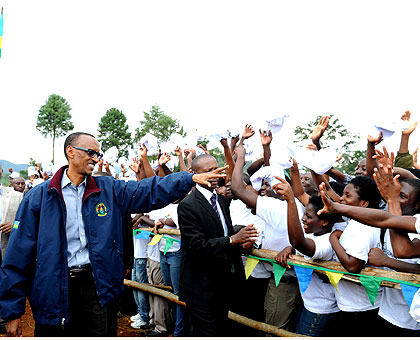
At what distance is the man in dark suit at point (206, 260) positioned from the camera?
12.4 feet

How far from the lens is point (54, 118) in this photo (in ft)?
166

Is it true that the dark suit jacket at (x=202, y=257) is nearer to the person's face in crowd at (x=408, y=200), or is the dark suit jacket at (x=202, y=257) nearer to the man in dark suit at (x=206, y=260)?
the man in dark suit at (x=206, y=260)

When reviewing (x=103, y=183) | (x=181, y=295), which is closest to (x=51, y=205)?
(x=103, y=183)

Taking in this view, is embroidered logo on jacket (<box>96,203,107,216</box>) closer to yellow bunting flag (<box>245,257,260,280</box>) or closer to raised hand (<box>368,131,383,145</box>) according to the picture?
yellow bunting flag (<box>245,257,260,280</box>)

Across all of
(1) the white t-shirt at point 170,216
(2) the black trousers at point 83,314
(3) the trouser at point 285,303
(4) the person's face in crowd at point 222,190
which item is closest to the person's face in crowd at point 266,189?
(4) the person's face in crowd at point 222,190

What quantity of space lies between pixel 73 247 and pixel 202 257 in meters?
1.20

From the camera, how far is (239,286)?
483 cm

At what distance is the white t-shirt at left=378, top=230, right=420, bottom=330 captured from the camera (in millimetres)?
3137

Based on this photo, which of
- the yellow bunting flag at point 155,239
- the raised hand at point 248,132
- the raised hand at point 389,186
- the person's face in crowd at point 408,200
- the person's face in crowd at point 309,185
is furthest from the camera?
the yellow bunting flag at point 155,239

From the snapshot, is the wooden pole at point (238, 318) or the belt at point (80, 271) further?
the wooden pole at point (238, 318)

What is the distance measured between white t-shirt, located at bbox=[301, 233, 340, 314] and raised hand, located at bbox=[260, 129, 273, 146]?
1644 millimetres

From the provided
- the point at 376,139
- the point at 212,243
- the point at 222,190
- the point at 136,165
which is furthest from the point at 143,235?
the point at 376,139

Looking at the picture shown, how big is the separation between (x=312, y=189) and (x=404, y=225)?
238cm

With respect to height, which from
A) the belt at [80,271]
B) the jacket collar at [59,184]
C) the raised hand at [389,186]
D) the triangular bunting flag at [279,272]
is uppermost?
the jacket collar at [59,184]
